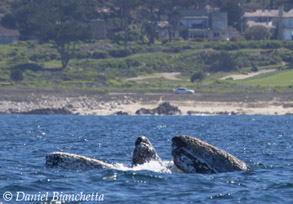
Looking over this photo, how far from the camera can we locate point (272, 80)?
337 feet

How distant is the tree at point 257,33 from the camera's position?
135500 millimetres

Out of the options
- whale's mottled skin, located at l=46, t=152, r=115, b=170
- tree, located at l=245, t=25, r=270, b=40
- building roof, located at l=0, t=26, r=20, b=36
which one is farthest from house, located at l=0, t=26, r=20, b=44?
whale's mottled skin, located at l=46, t=152, r=115, b=170

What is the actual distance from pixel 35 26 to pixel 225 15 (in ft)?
141

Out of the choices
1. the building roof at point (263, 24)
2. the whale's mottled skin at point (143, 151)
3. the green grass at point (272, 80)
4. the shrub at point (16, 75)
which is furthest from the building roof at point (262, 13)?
the whale's mottled skin at point (143, 151)

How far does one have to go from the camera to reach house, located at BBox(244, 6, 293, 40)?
138125mm

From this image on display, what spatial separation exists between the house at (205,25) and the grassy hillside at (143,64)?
10.9 m

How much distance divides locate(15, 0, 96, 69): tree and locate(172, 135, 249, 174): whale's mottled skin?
91.3 m

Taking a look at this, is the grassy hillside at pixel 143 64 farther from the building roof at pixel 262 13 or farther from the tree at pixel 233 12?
the building roof at pixel 262 13

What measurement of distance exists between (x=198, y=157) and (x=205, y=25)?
12249cm

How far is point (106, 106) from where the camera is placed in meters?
89.4

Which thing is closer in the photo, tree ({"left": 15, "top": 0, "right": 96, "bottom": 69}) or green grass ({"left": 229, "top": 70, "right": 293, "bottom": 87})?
green grass ({"left": 229, "top": 70, "right": 293, "bottom": 87})

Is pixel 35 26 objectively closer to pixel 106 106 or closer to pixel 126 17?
pixel 126 17

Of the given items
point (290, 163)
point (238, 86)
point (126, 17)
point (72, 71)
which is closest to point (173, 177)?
point (290, 163)

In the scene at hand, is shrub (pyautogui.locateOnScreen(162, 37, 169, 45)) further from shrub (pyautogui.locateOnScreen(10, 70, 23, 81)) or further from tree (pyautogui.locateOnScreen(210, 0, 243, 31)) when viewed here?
shrub (pyautogui.locateOnScreen(10, 70, 23, 81))
